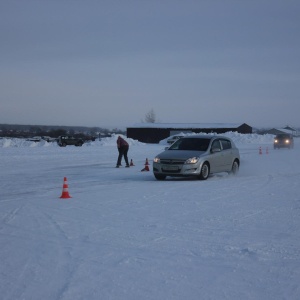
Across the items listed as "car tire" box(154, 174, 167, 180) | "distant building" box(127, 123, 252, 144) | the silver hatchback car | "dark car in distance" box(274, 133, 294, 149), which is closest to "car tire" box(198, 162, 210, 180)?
the silver hatchback car

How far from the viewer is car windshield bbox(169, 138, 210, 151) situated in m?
16.7

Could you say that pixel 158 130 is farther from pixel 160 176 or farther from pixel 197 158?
pixel 197 158

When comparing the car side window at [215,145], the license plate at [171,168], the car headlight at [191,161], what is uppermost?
the car side window at [215,145]

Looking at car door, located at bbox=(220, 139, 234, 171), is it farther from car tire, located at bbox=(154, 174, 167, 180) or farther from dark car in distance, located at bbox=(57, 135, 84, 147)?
dark car in distance, located at bbox=(57, 135, 84, 147)

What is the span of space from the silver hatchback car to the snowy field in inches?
101

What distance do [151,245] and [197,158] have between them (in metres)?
9.06

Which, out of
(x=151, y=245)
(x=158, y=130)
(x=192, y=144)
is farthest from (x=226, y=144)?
(x=158, y=130)

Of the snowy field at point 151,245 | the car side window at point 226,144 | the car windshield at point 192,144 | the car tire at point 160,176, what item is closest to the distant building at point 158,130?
the car side window at point 226,144

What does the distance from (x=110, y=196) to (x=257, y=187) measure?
4.58 m

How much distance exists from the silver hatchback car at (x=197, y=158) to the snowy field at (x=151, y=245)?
8.40 feet

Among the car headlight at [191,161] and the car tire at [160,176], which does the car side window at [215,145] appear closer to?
the car headlight at [191,161]

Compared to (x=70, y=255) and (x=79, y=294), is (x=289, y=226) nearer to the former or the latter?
(x=70, y=255)

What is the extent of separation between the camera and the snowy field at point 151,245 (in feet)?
16.2

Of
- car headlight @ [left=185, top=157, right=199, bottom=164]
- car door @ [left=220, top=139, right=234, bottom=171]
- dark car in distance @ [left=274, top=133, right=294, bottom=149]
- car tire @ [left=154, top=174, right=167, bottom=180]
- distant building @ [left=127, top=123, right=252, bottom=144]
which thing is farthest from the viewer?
distant building @ [left=127, top=123, right=252, bottom=144]
